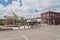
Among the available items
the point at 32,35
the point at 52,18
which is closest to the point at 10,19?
the point at 52,18

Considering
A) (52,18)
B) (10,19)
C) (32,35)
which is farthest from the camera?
(52,18)

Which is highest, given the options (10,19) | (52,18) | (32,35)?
→ (32,35)

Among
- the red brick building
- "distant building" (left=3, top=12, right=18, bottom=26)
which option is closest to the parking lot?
"distant building" (left=3, top=12, right=18, bottom=26)

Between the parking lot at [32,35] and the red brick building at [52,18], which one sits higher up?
the parking lot at [32,35]

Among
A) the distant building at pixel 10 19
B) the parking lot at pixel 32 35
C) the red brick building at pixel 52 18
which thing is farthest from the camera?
the red brick building at pixel 52 18

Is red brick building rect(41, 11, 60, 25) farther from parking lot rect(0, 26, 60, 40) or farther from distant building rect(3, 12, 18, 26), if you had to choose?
parking lot rect(0, 26, 60, 40)

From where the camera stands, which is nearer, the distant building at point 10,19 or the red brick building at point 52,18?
the distant building at point 10,19

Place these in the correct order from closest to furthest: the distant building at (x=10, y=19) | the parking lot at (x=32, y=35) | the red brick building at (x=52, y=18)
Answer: the parking lot at (x=32, y=35)
the distant building at (x=10, y=19)
the red brick building at (x=52, y=18)

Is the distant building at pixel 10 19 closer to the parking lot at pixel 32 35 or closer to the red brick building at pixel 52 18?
the red brick building at pixel 52 18

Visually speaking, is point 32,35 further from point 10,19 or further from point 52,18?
point 52,18

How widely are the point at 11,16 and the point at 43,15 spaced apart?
2026 centimetres

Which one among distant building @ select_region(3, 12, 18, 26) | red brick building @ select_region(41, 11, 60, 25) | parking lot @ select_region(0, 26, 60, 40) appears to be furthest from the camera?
red brick building @ select_region(41, 11, 60, 25)

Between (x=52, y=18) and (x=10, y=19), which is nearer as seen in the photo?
(x=10, y=19)

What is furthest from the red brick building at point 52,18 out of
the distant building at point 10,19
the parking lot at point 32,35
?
the parking lot at point 32,35
